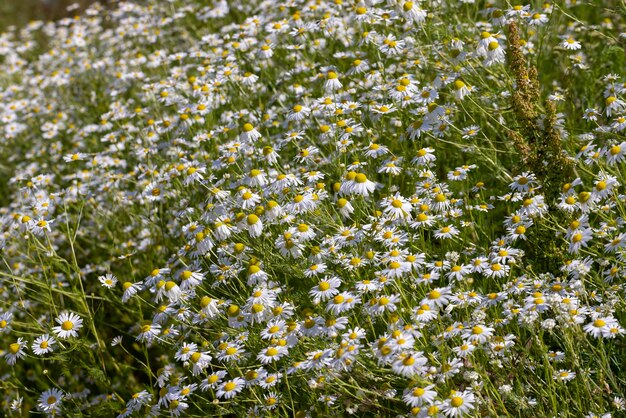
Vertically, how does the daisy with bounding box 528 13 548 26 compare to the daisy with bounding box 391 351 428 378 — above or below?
above

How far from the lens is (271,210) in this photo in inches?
144

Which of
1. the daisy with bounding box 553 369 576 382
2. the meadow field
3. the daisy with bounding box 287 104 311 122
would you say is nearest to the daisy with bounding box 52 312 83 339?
the meadow field

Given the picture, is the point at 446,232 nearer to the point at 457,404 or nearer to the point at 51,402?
the point at 457,404

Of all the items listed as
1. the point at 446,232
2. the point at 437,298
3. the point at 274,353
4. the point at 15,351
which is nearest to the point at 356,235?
the point at 446,232

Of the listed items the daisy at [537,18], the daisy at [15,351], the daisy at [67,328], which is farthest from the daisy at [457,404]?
the daisy at [537,18]

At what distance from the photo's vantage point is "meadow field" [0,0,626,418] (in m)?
3.11

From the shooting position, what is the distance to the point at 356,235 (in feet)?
11.8

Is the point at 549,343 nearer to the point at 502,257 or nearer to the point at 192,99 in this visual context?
the point at 502,257

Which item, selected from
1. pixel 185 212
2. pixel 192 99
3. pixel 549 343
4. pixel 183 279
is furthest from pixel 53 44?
pixel 549 343

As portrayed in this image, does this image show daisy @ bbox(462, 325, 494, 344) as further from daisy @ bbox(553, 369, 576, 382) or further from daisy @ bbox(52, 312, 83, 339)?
daisy @ bbox(52, 312, 83, 339)

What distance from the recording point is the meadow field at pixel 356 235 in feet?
10.2

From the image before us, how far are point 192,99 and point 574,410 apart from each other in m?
3.78

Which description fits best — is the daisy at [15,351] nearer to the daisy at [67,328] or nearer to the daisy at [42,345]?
the daisy at [42,345]

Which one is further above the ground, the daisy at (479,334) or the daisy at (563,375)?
the daisy at (479,334)
